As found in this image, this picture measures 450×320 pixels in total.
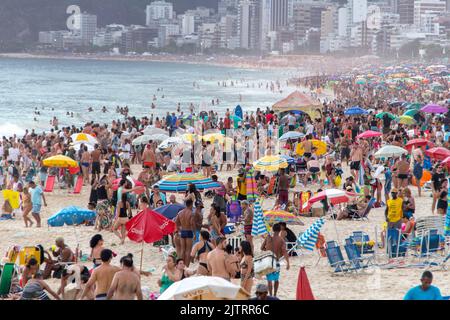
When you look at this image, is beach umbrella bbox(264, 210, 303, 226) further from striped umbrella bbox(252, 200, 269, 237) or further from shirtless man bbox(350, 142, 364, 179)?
shirtless man bbox(350, 142, 364, 179)

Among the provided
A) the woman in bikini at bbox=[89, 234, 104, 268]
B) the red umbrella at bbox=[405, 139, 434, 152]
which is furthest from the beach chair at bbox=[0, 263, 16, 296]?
the red umbrella at bbox=[405, 139, 434, 152]

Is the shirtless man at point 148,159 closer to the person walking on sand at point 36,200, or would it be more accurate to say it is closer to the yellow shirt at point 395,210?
the person walking on sand at point 36,200

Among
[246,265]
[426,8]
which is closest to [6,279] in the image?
[246,265]

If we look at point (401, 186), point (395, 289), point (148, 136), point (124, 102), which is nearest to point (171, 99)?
point (124, 102)

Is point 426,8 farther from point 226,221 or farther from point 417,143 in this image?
point 226,221

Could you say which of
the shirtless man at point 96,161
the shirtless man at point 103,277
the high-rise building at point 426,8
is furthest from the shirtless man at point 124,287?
the high-rise building at point 426,8

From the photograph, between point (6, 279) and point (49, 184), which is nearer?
point (6, 279)
